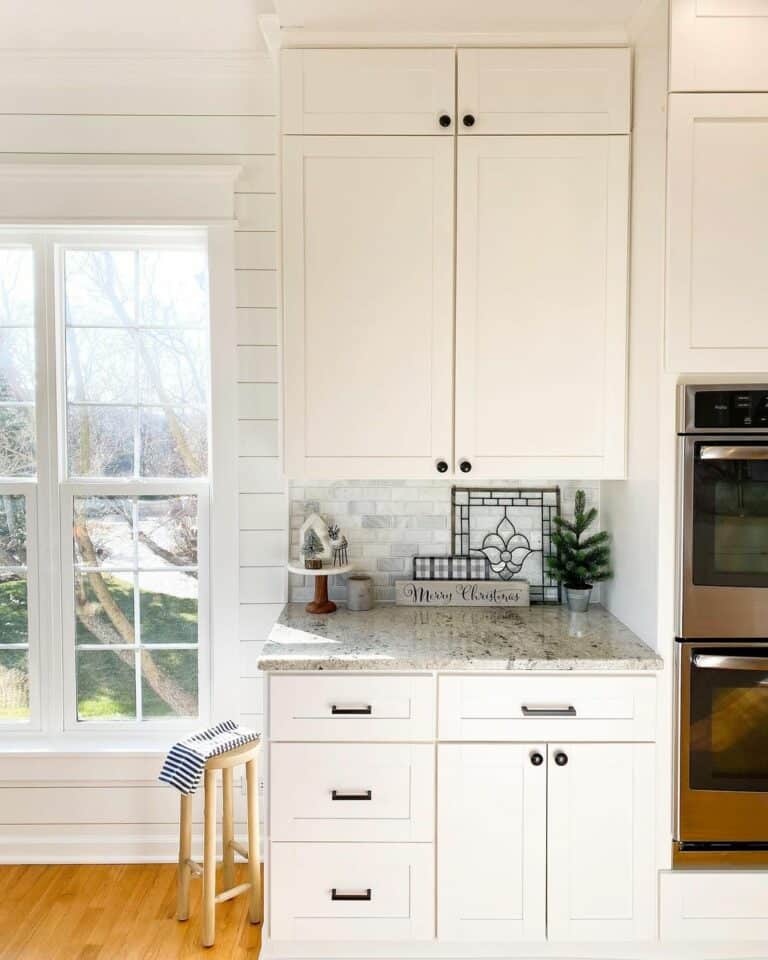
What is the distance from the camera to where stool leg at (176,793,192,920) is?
7.29 ft

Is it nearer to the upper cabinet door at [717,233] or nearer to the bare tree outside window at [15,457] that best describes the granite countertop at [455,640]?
the upper cabinet door at [717,233]

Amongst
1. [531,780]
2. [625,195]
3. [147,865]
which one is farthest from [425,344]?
[147,865]

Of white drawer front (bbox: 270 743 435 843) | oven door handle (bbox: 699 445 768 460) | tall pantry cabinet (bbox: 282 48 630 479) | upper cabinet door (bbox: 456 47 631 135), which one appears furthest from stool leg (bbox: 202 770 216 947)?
upper cabinet door (bbox: 456 47 631 135)

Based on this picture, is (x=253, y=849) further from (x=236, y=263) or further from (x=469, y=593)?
(x=236, y=263)

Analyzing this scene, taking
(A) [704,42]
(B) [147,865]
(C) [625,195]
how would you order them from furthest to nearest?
(B) [147,865], (C) [625,195], (A) [704,42]

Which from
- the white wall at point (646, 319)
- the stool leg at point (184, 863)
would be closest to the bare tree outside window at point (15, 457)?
the stool leg at point (184, 863)

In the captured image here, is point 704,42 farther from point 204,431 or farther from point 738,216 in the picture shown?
point 204,431

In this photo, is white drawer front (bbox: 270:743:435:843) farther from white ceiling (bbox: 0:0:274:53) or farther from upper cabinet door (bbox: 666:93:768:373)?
white ceiling (bbox: 0:0:274:53)

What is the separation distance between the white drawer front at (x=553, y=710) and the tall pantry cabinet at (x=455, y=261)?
60 centimetres

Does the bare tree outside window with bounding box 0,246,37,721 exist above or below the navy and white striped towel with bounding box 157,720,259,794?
above

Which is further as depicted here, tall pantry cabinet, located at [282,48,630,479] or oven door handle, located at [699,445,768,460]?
tall pantry cabinet, located at [282,48,630,479]

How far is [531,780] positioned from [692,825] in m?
0.45

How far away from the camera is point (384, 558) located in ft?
8.34

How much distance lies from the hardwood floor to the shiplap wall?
0.31ft
